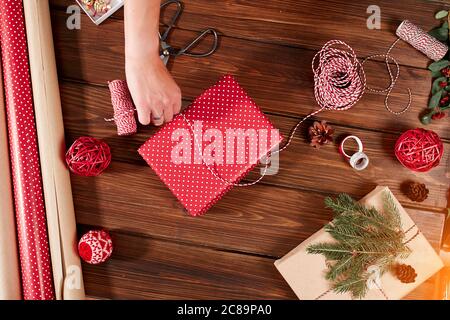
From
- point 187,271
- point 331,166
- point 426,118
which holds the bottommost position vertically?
point 187,271

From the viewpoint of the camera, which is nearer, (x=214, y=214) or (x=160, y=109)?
(x=160, y=109)

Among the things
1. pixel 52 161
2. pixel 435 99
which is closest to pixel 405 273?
pixel 435 99

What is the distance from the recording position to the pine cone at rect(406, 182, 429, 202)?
1260 millimetres

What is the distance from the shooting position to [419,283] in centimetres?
125

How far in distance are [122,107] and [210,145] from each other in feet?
0.76

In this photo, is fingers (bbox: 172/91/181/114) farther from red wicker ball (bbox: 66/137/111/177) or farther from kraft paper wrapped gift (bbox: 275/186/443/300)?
kraft paper wrapped gift (bbox: 275/186/443/300)

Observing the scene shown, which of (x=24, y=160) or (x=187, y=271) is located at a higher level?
(x=24, y=160)

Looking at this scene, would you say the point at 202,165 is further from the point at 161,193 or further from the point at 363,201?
the point at 363,201

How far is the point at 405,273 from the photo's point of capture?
122 cm

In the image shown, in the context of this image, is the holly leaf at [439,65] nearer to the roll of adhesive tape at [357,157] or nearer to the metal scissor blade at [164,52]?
the roll of adhesive tape at [357,157]

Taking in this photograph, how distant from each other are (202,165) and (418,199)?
1.79 ft

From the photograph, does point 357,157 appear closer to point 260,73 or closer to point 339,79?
point 339,79

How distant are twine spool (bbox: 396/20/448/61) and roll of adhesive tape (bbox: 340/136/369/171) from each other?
279mm
